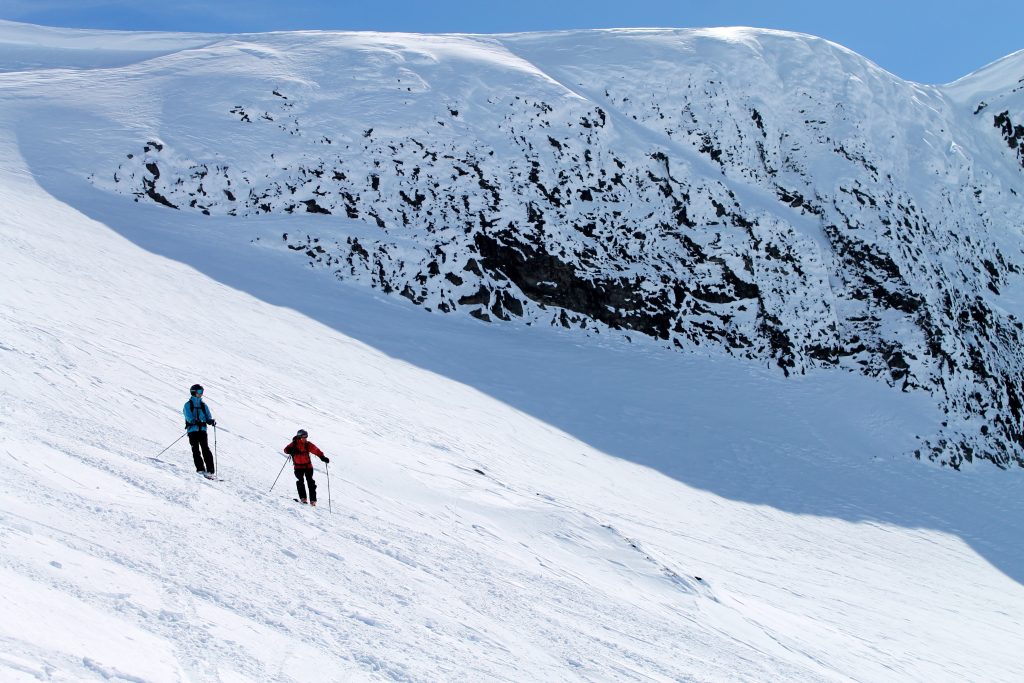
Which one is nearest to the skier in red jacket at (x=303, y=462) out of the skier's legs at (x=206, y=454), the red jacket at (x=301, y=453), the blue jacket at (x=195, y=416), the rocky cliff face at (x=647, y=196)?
the red jacket at (x=301, y=453)

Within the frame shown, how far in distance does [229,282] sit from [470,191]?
10580 mm

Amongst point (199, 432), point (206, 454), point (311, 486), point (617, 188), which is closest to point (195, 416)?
point (199, 432)

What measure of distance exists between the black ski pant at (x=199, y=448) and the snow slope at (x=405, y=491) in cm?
22

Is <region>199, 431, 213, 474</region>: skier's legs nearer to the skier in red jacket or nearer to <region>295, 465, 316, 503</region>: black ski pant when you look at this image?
the skier in red jacket

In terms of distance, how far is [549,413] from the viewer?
23094mm

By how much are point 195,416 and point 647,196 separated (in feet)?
83.8

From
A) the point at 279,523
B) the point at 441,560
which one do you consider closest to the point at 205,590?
the point at 279,523

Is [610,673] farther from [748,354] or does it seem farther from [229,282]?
[748,354]

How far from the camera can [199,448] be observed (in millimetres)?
10438

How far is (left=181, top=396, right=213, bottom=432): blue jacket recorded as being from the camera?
1037 cm

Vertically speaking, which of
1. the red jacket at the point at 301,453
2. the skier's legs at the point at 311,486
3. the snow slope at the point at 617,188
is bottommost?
the skier's legs at the point at 311,486

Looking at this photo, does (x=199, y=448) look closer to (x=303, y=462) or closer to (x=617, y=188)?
(x=303, y=462)

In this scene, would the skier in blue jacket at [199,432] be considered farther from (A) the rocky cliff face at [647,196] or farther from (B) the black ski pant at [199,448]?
(A) the rocky cliff face at [647,196]

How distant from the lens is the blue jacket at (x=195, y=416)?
1037 cm
